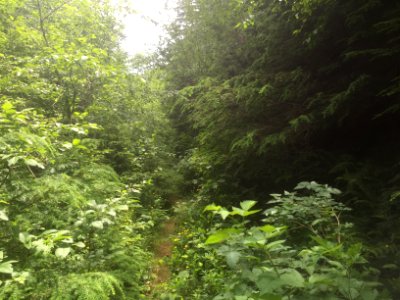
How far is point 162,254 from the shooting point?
6.93 meters

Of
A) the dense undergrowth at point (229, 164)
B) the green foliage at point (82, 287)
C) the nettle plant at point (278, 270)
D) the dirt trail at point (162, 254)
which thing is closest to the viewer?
the nettle plant at point (278, 270)

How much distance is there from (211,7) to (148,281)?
292 inches

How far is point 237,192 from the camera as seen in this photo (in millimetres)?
7387

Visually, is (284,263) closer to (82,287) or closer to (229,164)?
(82,287)

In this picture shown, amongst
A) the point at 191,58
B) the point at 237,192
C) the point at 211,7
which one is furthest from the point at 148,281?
the point at 191,58

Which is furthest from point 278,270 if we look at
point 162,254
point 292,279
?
point 162,254

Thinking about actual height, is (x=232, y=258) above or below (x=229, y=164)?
below

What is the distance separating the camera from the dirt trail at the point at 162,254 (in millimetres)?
5707

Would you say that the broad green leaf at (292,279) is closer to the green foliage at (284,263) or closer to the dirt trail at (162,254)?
the green foliage at (284,263)

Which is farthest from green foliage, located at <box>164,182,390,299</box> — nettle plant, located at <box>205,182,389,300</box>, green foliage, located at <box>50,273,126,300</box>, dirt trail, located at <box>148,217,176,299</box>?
dirt trail, located at <box>148,217,176,299</box>

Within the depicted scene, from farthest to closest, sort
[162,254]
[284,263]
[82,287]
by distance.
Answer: [162,254] → [82,287] → [284,263]

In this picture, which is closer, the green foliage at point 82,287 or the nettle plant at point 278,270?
the nettle plant at point 278,270

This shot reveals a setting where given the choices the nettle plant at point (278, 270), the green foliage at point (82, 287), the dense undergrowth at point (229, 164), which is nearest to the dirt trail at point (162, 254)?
the dense undergrowth at point (229, 164)

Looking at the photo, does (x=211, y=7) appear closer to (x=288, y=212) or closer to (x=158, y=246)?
(x=158, y=246)
